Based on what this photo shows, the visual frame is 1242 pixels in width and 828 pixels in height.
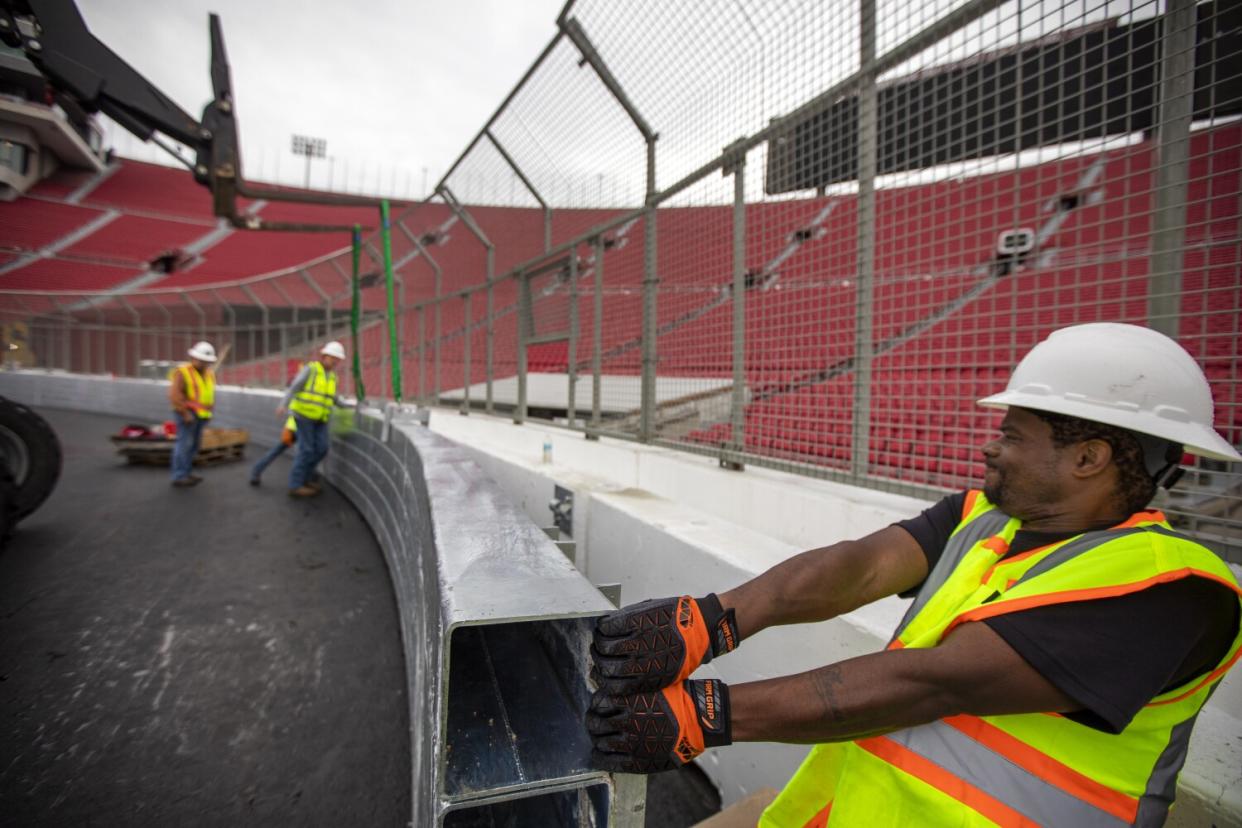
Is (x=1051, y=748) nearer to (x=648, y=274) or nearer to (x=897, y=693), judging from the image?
(x=897, y=693)

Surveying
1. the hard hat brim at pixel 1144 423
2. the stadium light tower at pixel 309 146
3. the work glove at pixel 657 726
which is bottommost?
the work glove at pixel 657 726

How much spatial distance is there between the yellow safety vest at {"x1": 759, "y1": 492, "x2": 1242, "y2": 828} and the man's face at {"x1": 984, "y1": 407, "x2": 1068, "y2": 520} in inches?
4.4

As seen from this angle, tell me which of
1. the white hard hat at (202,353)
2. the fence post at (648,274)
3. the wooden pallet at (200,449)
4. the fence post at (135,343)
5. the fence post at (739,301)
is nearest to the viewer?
the fence post at (739,301)

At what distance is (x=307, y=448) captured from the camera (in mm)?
6531

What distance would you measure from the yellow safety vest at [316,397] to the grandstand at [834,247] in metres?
0.89

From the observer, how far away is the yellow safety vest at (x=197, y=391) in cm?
701

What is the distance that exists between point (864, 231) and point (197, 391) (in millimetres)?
7642

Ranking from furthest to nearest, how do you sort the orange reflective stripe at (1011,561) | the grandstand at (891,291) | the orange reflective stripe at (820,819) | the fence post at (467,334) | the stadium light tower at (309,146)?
1. the stadium light tower at (309,146)
2. the fence post at (467,334)
3. the grandstand at (891,291)
4. the orange reflective stripe at (820,819)
5. the orange reflective stripe at (1011,561)

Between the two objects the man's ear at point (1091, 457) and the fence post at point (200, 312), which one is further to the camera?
the fence post at point (200, 312)

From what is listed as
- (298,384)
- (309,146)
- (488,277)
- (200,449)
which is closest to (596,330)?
(488,277)

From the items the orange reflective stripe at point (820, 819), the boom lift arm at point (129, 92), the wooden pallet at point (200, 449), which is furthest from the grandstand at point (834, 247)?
the wooden pallet at point (200, 449)

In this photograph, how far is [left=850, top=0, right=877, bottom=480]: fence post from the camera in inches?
94.6

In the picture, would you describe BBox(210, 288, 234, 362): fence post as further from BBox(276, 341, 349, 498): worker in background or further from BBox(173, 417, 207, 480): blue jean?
BBox(276, 341, 349, 498): worker in background

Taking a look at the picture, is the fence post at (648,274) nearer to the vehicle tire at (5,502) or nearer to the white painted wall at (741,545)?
the white painted wall at (741,545)
